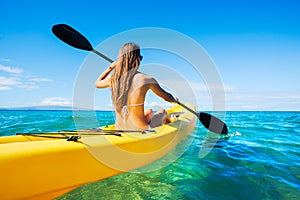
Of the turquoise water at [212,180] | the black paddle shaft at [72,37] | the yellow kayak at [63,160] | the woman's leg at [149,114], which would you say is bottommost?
the turquoise water at [212,180]

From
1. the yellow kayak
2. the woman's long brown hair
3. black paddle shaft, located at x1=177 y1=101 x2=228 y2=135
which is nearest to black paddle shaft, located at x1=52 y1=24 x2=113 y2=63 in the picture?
the woman's long brown hair

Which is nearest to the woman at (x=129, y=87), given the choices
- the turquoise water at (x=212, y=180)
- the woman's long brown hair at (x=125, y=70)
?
the woman's long brown hair at (x=125, y=70)

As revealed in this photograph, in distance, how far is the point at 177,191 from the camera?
2436mm

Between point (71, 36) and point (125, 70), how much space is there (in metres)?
1.90

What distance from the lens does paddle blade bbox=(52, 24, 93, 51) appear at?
3850 mm

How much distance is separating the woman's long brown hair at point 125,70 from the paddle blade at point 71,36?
155cm

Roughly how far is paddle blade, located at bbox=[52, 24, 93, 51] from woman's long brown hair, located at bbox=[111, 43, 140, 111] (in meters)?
1.55

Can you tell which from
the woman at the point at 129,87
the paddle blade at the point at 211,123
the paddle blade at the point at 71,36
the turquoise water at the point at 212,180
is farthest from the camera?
the paddle blade at the point at 211,123

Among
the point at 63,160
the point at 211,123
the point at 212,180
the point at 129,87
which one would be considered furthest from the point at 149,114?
the point at 63,160

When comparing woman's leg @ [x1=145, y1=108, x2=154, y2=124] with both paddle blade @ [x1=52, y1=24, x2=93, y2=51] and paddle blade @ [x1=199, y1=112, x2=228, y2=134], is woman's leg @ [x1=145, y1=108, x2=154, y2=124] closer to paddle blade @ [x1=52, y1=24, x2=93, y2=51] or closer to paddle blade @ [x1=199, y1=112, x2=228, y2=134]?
paddle blade @ [x1=199, y1=112, x2=228, y2=134]

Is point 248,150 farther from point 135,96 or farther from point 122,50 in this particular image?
point 122,50

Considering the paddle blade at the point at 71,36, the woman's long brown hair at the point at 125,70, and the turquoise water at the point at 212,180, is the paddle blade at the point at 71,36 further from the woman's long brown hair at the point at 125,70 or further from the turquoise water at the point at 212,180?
the turquoise water at the point at 212,180

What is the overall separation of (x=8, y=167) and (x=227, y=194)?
2.33 m

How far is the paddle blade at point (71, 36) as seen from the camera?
3.85 metres
